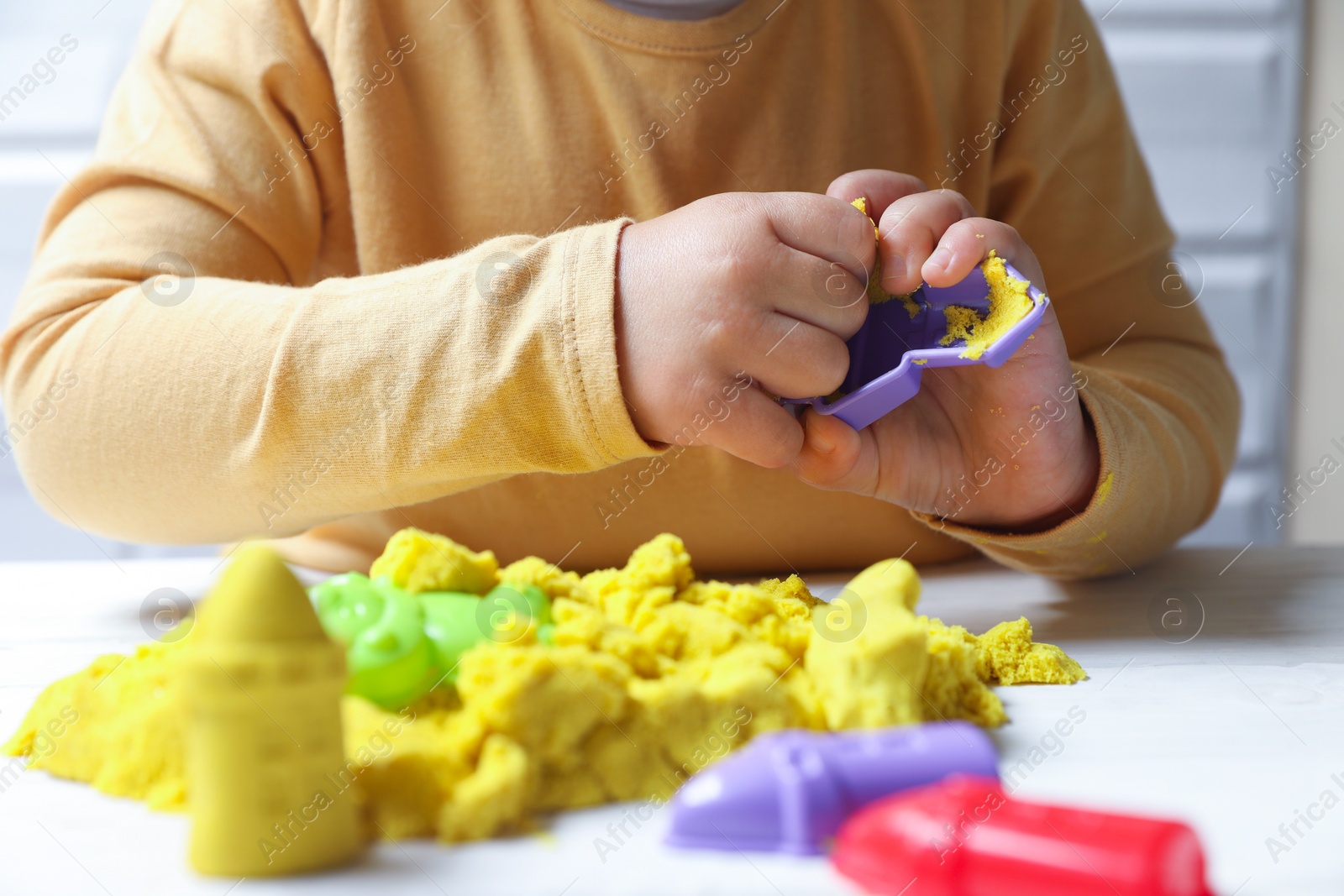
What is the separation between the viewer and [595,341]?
524 mm

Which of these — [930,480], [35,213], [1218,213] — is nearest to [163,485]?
[930,480]

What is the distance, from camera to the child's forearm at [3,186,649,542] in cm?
54

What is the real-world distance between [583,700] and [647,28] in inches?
21.4

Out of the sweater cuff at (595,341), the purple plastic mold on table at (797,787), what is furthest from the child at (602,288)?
the purple plastic mold on table at (797,787)

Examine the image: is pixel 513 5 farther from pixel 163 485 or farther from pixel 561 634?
pixel 561 634

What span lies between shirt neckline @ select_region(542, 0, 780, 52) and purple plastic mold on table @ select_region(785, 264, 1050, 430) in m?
0.28

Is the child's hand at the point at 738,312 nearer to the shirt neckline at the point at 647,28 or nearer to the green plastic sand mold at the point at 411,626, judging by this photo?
the green plastic sand mold at the point at 411,626

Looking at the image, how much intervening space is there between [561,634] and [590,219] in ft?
1.45

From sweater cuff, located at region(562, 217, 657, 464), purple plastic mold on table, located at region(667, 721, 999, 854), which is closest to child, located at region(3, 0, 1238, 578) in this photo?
sweater cuff, located at region(562, 217, 657, 464)

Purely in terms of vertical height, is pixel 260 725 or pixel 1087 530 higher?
pixel 260 725

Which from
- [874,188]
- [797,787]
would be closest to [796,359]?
[874,188]

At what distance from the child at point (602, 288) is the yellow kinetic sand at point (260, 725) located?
0.24 m

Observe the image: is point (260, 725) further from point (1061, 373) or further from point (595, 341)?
point (1061, 373)

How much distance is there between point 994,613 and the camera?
0.65 metres
